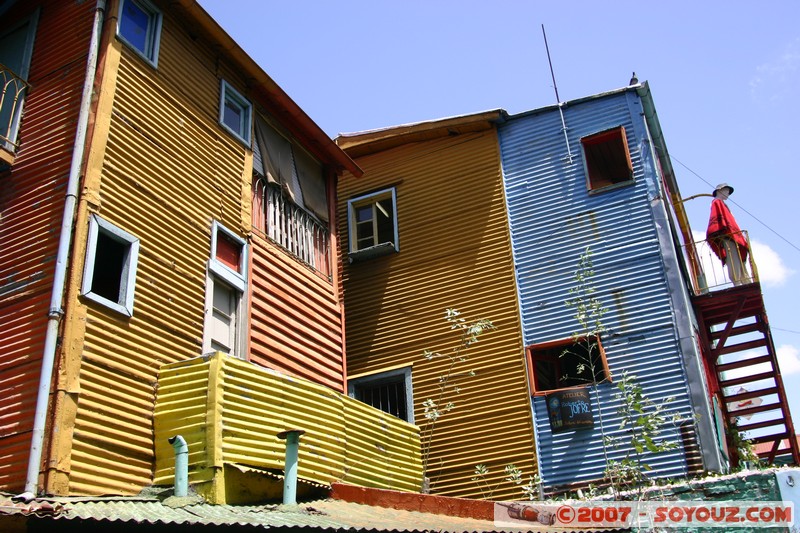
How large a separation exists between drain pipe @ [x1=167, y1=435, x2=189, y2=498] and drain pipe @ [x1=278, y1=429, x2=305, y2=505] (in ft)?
3.58

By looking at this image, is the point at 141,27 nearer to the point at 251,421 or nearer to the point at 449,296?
the point at 251,421

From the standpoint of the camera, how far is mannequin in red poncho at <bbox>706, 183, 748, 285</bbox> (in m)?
14.4

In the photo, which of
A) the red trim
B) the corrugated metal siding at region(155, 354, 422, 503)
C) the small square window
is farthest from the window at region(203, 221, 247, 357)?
the red trim

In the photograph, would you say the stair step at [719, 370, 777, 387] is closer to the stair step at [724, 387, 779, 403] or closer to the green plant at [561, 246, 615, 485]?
the stair step at [724, 387, 779, 403]

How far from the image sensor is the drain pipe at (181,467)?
28.5ft

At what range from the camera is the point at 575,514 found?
1206 cm

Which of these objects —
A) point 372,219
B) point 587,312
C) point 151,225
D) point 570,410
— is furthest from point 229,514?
point 372,219

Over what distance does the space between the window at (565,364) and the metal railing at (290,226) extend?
4.23 metres

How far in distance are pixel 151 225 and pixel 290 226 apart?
144 inches

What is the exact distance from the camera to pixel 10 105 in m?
11.3

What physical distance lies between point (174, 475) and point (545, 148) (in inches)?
401

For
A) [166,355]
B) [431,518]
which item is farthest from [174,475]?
[431,518]

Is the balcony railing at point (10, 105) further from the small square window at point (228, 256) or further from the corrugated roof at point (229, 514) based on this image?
the corrugated roof at point (229, 514)

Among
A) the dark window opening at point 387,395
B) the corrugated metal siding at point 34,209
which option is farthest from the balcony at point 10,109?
the dark window opening at point 387,395
